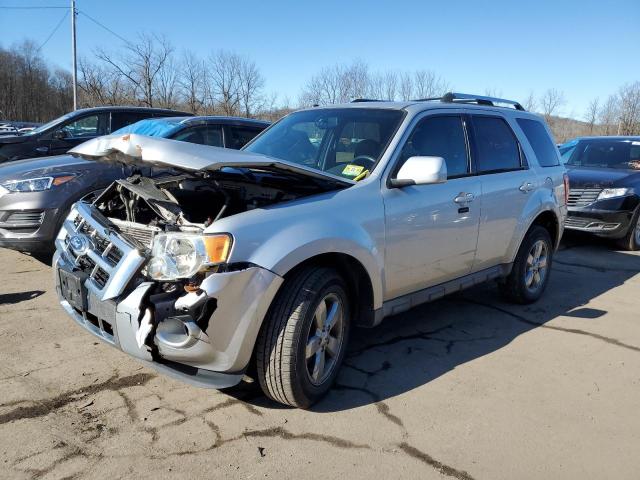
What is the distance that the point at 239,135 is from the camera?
24.4 ft

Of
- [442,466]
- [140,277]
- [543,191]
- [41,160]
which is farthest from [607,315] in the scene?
[41,160]

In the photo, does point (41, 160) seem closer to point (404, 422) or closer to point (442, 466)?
point (404, 422)

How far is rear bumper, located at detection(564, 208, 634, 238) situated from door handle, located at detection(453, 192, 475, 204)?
5025 millimetres

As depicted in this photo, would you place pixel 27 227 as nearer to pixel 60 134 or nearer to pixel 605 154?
pixel 60 134

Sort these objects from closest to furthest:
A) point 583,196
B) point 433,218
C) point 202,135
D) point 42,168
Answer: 1. point 433,218
2. point 42,168
3. point 202,135
4. point 583,196

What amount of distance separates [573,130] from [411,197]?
45404mm

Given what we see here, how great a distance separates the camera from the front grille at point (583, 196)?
27.0ft

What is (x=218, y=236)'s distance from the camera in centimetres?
261

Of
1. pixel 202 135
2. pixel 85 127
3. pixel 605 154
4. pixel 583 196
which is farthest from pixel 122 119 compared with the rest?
pixel 605 154

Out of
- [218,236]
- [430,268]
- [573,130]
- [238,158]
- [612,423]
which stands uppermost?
[573,130]

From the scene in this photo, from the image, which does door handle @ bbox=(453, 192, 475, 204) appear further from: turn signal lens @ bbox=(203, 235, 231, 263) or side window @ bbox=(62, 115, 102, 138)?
side window @ bbox=(62, 115, 102, 138)

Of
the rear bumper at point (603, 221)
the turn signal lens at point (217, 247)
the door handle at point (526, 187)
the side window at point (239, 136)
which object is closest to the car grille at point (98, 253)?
the turn signal lens at point (217, 247)

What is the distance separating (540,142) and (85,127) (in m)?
6.80

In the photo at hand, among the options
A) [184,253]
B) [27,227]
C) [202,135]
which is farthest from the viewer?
[202,135]
